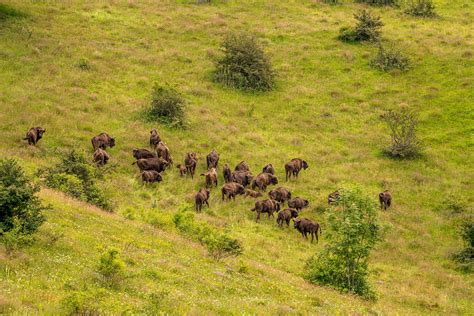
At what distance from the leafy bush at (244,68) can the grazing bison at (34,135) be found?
64.3 ft

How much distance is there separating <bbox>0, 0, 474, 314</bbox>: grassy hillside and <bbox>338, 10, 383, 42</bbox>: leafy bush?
1645 mm

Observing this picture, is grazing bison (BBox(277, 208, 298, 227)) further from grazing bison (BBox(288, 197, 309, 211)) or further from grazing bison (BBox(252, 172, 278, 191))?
grazing bison (BBox(252, 172, 278, 191))

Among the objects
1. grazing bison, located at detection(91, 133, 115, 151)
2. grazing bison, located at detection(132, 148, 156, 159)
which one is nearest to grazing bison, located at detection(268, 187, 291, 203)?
grazing bison, located at detection(132, 148, 156, 159)

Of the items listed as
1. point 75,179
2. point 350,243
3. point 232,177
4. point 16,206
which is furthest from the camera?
point 232,177

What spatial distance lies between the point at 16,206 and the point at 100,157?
686 inches

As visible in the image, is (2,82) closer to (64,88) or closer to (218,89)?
(64,88)

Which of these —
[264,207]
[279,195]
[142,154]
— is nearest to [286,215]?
[264,207]

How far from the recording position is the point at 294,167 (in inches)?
1414

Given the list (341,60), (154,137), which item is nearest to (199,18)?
(341,60)

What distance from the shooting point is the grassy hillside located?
1609cm

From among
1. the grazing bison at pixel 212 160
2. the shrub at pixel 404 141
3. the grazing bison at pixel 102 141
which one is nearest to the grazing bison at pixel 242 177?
the grazing bison at pixel 212 160

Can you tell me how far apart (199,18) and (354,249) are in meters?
47.6

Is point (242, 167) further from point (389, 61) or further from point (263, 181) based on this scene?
point (389, 61)

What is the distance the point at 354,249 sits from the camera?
21.4 meters
